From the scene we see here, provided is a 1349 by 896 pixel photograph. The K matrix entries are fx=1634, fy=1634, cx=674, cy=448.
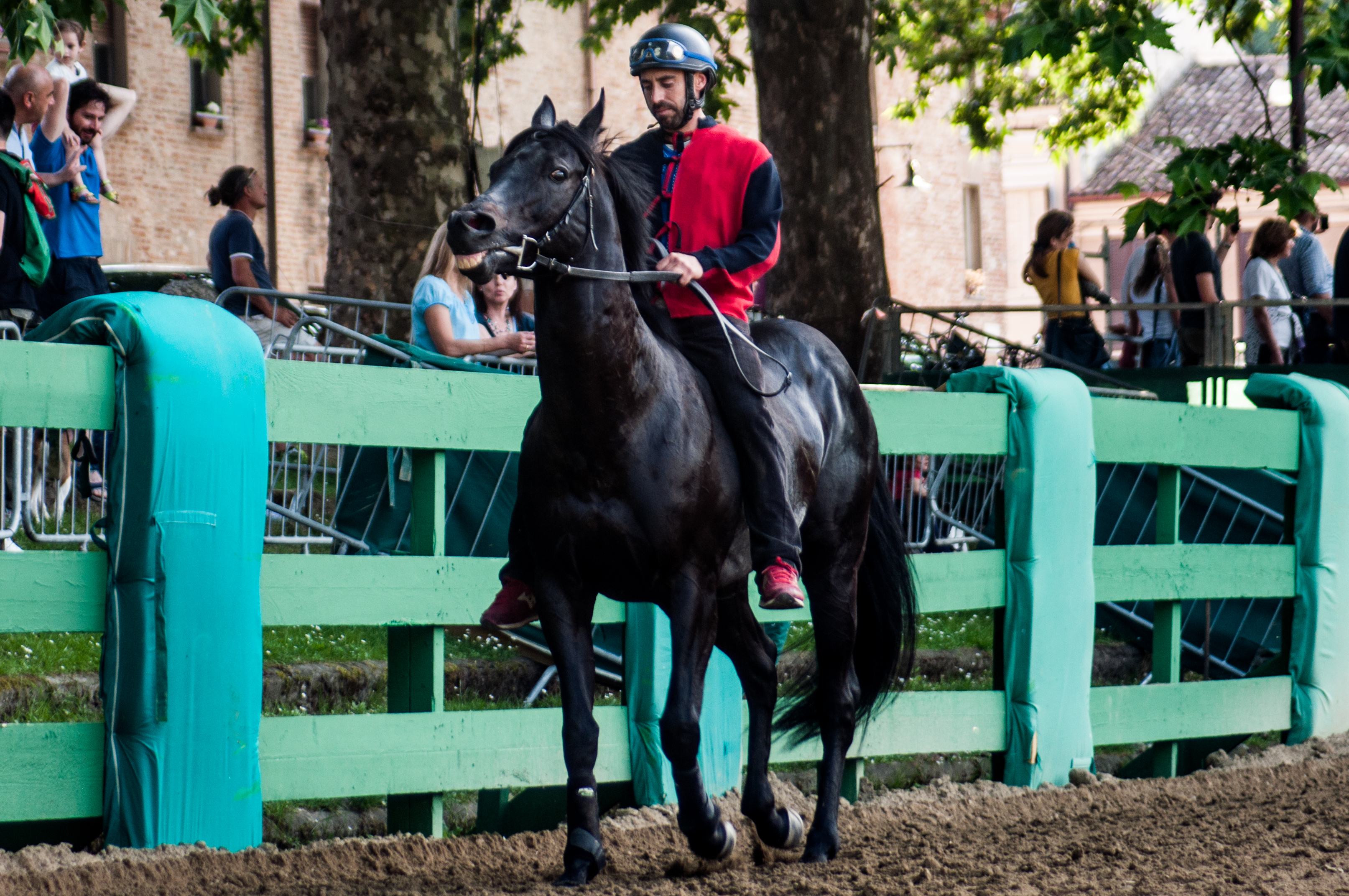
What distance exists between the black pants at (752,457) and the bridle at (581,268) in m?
0.06

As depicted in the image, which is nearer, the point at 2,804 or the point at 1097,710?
the point at 2,804

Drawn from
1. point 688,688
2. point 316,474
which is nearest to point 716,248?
point 688,688

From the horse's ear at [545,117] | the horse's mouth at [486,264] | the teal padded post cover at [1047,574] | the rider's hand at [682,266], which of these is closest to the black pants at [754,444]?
the rider's hand at [682,266]

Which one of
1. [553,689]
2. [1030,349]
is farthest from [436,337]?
[1030,349]

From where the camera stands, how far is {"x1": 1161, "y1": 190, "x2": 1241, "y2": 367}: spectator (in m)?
12.5

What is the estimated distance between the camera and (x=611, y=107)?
2725cm

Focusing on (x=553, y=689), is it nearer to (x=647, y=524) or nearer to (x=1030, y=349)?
(x=647, y=524)

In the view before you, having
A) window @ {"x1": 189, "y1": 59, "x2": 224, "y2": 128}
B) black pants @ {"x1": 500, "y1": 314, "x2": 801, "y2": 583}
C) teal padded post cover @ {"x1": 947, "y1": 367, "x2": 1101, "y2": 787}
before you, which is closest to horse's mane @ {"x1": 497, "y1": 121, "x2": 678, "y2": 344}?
→ black pants @ {"x1": 500, "y1": 314, "x2": 801, "y2": 583}

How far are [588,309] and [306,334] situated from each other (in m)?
3.82

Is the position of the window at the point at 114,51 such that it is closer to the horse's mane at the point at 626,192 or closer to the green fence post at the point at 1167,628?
the green fence post at the point at 1167,628

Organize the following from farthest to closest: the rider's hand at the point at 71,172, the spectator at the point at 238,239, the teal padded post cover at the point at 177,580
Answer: the spectator at the point at 238,239, the rider's hand at the point at 71,172, the teal padded post cover at the point at 177,580

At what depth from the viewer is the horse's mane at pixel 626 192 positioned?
420 centimetres

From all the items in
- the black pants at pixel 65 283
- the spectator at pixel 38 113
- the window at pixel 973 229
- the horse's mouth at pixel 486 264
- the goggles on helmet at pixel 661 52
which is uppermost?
the window at pixel 973 229

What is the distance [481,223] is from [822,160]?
8665mm
